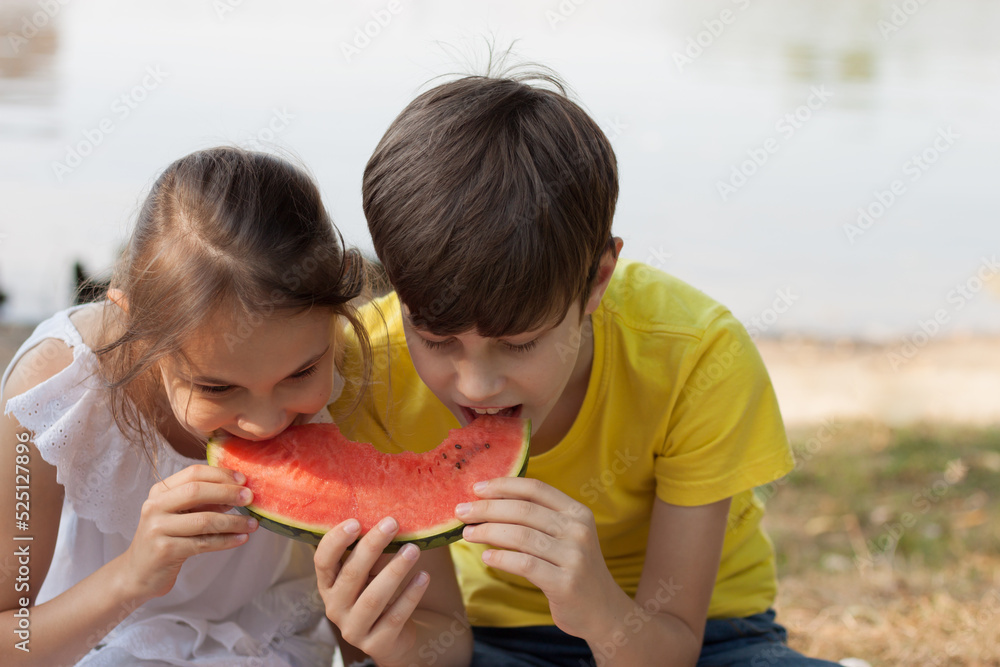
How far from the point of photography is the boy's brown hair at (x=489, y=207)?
1.84 meters

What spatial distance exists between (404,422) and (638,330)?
2.27 ft

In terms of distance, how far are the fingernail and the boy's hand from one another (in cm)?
14

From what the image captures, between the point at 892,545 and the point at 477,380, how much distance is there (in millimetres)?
3049

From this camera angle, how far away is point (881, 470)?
192 inches

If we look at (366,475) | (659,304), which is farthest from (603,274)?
(366,475)

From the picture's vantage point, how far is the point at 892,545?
412cm

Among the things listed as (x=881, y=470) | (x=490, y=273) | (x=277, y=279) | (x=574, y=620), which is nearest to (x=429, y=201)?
(x=490, y=273)

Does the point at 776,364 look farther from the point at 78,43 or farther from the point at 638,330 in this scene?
the point at 78,43

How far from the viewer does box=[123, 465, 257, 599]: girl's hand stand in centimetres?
189
